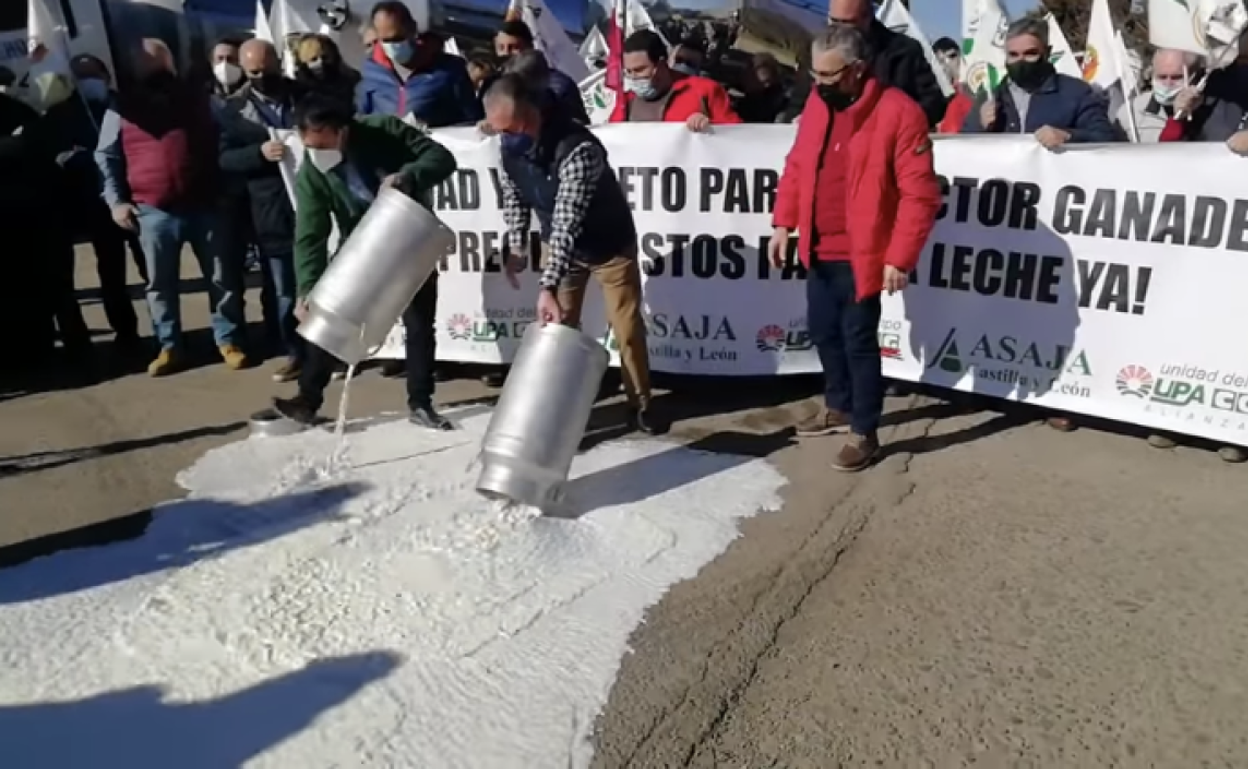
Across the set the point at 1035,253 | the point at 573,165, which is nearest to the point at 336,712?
the point at 573,165

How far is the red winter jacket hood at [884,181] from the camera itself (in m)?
4.52

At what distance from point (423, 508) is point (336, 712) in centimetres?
141

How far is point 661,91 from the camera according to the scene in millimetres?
6238

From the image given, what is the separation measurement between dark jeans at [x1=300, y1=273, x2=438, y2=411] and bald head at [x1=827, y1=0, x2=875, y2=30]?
7.38 ft

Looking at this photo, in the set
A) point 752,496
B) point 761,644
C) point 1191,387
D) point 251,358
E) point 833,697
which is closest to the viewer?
point 833,697

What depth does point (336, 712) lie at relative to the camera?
3002mm

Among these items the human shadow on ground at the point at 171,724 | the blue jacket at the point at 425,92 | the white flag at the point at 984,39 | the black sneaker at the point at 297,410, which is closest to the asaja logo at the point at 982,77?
the white flag at the point at 984,39

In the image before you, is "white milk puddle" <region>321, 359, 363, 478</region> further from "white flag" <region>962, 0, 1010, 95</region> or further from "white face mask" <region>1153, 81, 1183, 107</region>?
"white flag" <region>962, 0, 1010, 95</region>

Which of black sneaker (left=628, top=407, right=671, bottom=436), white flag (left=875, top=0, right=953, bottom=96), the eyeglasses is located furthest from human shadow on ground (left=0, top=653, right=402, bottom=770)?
white flag (left=875, top=0, right=953, bottom=96)

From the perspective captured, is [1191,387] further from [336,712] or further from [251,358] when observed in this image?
[251,358]

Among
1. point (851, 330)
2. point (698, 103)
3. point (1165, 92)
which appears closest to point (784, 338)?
point (851, 330)

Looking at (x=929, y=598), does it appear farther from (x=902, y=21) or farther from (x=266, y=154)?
(x=902, y=21)

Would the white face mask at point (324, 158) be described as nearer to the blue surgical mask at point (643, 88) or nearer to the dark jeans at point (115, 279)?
the blue surgical mask at point (643, 88)

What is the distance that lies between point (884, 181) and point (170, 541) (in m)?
3.14
